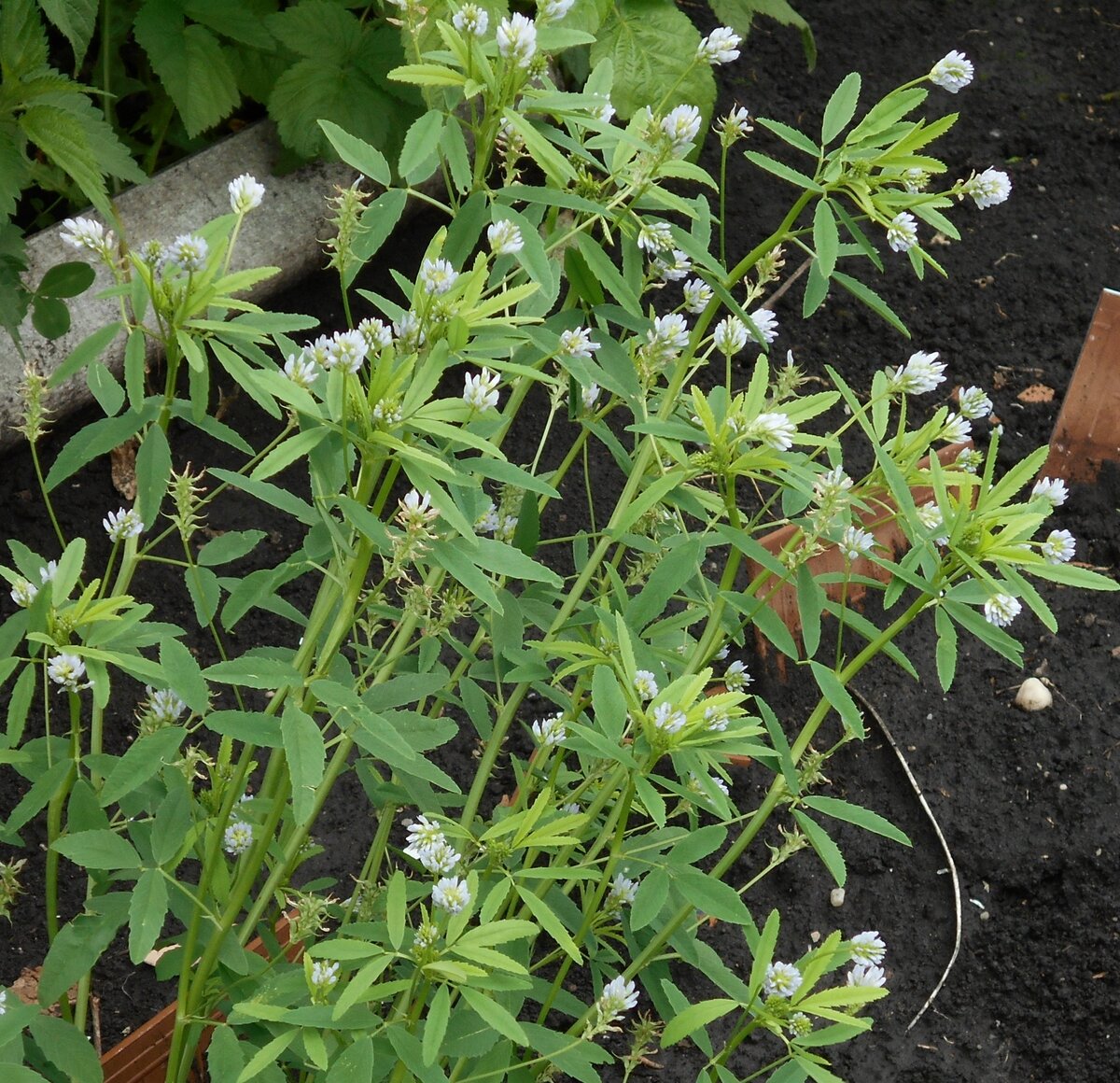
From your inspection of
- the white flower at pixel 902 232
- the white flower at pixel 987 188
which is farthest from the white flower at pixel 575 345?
the white flower at pixel 987 188

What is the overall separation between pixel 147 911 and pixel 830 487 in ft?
2.54

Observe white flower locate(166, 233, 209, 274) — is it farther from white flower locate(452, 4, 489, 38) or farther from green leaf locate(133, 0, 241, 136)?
green leaf locate(133, 0, 241, 136)

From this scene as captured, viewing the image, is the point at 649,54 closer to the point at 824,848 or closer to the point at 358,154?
the point at 358,154

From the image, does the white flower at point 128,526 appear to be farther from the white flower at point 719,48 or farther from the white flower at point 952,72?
the white flower at point 952,72

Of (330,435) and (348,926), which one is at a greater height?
(330,435)

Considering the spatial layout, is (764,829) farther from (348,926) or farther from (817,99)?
(817,99)

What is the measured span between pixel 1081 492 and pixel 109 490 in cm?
224

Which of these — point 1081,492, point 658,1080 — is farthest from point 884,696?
point 658,1080

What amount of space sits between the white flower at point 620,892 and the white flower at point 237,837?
0.41 m

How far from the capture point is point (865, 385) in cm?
338

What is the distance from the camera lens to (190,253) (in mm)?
1082

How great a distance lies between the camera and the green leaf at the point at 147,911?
4.04 feet

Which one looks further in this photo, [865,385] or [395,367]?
[865,385]

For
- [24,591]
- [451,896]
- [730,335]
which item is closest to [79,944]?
[24,591]
